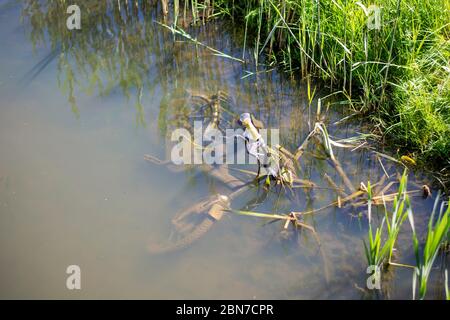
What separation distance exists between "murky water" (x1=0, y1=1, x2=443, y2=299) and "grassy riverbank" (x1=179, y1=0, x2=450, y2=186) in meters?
0.19

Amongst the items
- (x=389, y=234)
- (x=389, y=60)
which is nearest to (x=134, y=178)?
(x=389, y=234)

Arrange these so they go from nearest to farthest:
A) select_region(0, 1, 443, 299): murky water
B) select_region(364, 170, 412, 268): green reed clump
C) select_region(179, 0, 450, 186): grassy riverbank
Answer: select_region(364, 170, 412, 268): green reed clump, select_region(0, 1, 443, 299): murky water, select_region(179, 0, 450, 186): grassy riverbank

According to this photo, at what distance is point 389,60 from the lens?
11.5 ft

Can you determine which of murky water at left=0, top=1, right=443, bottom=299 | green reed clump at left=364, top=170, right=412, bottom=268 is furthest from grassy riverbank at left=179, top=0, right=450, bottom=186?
green reed clump at left=364, top=170, right=412, bottom=268

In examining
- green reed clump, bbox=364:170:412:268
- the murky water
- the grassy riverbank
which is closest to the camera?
green reed clump, bbox=364:170:412:268

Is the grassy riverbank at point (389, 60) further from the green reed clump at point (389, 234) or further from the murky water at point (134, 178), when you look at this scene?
the green reed clump at point (389, 234)

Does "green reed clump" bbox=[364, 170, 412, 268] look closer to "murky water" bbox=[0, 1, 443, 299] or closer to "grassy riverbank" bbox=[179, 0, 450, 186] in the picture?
"murky water" bbox=[0, 1, 443, 299]

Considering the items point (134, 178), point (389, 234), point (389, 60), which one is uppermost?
point (389, 60)

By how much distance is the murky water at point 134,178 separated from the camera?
2.97m

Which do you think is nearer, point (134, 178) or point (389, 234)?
point (389, 234)

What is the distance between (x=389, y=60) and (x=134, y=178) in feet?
5.80

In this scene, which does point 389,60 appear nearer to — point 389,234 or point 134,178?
point 389,234

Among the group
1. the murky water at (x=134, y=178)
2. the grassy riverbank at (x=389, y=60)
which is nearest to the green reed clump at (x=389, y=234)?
the murky water at (x=134, y=178)

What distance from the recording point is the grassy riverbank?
137 inches
